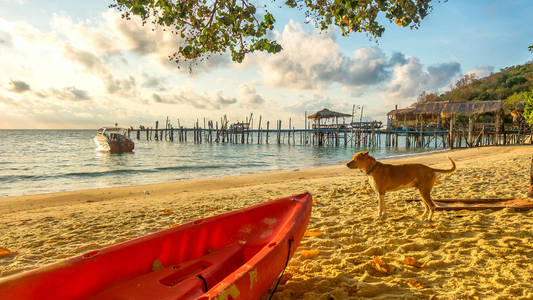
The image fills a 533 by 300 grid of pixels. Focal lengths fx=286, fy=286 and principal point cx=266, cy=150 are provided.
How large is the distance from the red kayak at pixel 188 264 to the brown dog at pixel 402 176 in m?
1.51

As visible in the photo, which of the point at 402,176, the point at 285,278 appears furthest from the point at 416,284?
the point at 402,176

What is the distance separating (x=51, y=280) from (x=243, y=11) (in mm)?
3728

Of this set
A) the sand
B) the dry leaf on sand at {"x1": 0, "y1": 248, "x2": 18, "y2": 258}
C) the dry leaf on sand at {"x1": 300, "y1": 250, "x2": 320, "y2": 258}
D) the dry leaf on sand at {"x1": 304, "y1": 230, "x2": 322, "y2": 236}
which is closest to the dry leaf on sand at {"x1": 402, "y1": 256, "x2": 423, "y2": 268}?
the sand

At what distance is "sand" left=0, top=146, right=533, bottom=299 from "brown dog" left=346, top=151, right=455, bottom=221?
0.36 meters

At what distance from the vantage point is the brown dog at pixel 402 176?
3.79 metres

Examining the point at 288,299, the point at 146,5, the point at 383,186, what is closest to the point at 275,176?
the point at 383,186

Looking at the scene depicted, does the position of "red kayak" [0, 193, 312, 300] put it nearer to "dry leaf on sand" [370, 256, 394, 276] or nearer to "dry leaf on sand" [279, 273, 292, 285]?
"dry leaf on sand" [279, 273, 292, 285]

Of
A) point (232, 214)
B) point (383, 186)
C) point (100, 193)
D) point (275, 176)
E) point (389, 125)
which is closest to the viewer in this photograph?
point (232, 214)

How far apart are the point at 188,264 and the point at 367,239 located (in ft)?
6.64

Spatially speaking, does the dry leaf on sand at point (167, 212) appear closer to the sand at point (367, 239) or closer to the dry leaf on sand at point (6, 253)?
the sand at point (367, 239)

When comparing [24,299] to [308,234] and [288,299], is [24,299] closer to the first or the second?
[288,299]

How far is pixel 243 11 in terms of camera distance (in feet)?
13.3

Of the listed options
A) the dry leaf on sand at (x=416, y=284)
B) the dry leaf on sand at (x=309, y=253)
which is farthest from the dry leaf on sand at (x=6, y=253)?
the dry leaf on sand at (x=416, y=284)

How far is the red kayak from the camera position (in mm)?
1673
